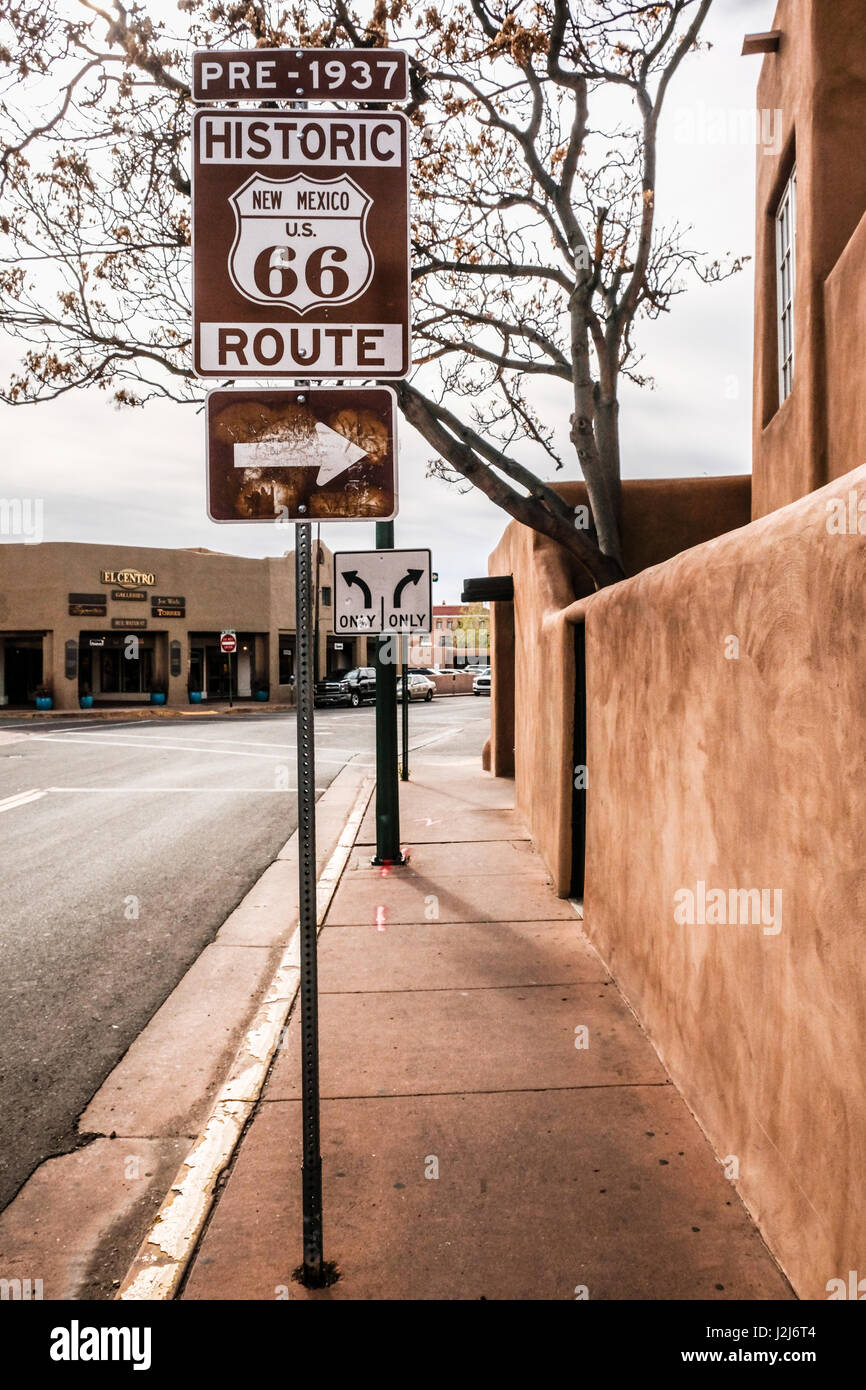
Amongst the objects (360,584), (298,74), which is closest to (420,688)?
→ (360,584)

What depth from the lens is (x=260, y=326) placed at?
301 centimetres

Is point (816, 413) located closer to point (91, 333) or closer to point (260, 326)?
point (260, 326)

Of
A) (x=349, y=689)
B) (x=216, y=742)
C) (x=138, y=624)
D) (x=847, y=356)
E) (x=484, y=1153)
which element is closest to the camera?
(x=484, y=1153)

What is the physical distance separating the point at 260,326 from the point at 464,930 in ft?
16.1

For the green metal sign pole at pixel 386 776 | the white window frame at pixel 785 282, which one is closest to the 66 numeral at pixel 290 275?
the white window frame at pixel 785 282

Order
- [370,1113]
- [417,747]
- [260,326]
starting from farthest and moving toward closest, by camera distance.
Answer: [417,747] < [370,1113] < [260,326]

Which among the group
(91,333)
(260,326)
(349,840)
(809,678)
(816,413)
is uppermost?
(91,333)

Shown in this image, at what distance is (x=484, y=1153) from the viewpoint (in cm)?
376

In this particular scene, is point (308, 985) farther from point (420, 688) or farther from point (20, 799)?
point (420, 688)

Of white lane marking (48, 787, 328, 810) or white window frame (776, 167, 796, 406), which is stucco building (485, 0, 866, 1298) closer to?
white window frame (776, 167, 796, 406)

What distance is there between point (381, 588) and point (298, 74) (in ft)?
20.3

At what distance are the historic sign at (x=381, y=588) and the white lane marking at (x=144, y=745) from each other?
34.1 feet
